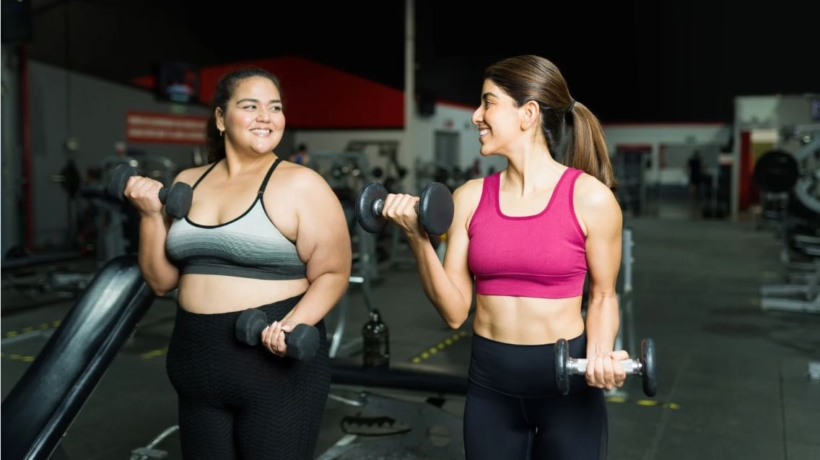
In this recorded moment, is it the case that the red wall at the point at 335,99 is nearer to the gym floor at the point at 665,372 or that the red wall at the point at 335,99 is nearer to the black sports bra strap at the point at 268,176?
the gym floor at the point at 665,372

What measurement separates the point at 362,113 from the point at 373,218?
12298 millimetres

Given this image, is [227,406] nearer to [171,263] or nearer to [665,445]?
[171,263]

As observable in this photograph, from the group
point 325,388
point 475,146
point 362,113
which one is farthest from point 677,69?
point 325,388

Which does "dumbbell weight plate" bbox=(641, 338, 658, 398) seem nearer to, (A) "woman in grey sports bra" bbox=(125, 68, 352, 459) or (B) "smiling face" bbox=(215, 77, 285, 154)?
(A) "woman in grey sports bra" bbox=(125, 68, 352, 459)

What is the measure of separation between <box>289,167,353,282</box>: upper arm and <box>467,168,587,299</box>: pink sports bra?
0.31 m

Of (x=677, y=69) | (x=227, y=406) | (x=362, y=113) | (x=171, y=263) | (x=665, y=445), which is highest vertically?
(x=677, y=69)

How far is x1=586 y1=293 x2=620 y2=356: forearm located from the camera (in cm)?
143

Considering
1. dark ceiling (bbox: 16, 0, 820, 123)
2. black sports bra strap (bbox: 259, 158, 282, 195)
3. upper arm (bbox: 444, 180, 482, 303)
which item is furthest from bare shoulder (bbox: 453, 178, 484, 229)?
dark ceiling (bbox: 16, 0, 820, 123)

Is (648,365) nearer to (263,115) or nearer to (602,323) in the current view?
(602,323)

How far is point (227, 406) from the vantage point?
1572 millimetres

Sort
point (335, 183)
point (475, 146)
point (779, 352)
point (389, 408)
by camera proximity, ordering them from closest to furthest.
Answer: point (389, 408), point (779, 352), point (335, 183), point (475, 146)

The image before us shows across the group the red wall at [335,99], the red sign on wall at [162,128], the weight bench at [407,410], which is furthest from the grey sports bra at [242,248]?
the red wall at [335,99]

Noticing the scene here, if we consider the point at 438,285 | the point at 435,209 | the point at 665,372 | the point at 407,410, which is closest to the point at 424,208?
the point at 435,209

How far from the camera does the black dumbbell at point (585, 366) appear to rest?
125 cm
